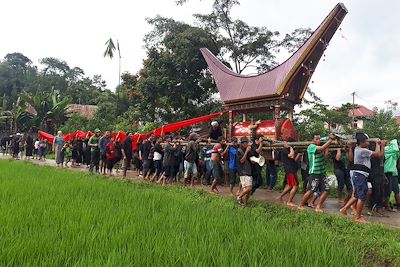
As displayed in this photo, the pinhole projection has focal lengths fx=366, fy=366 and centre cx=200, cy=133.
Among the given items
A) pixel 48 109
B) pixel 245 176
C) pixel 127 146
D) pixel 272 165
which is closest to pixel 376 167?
pixel 245 176

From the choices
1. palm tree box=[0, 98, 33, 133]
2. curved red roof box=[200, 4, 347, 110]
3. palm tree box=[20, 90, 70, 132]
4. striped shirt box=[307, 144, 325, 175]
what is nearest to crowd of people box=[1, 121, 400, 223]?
striped shirt box=[307, 144, 325, 175]

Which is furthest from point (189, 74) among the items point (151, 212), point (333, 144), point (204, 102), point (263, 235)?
point (263, 235)

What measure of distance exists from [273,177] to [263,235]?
5914 millimetres

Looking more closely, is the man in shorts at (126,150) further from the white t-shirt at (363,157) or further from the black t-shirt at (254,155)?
the white t-shirt at (363,157)

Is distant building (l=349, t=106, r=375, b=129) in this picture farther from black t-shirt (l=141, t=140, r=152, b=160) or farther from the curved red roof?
black t-shirt (l=141, t=140, r=152, b=160)

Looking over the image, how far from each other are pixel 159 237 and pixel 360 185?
3.69 m

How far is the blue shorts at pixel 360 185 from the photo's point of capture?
220 inches

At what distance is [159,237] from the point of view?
3.25 meters

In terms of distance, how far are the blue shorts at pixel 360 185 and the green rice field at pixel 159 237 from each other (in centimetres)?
54

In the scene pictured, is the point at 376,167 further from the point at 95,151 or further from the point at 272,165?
the point at 95,151

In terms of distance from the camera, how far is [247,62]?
1725cm

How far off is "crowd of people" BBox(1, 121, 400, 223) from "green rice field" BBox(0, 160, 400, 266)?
110 centimetres

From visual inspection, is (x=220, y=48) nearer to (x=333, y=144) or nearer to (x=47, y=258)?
(x=333, y=144)

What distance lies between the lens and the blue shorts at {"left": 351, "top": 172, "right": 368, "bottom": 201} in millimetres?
5598
